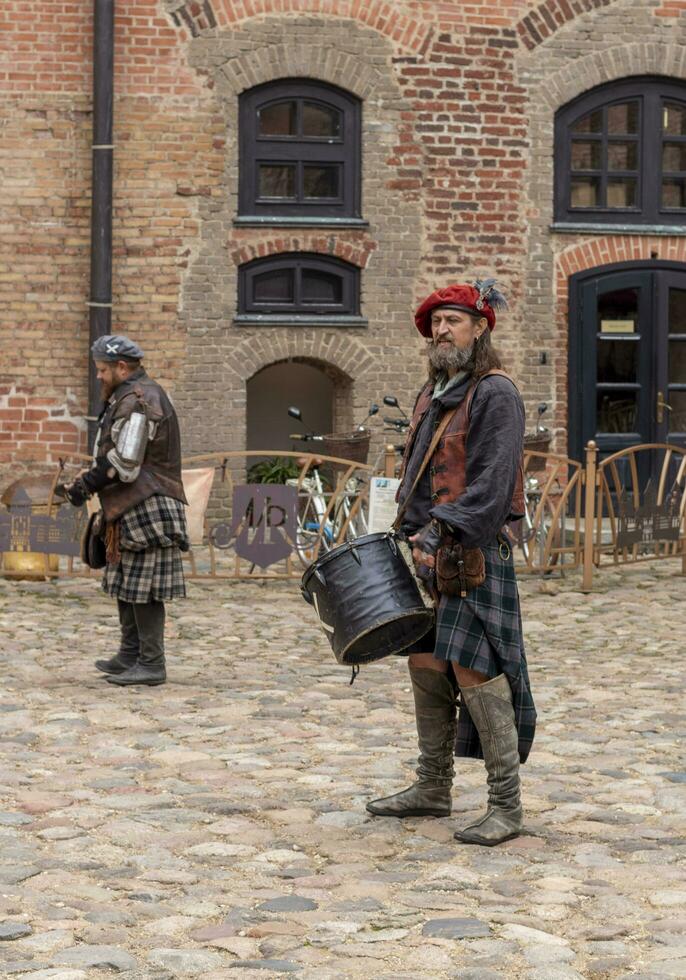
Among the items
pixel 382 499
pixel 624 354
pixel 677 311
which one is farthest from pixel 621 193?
pixel 382 499

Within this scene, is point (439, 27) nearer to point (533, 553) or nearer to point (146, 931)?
point (533, 553)

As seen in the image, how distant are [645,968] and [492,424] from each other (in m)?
1.90

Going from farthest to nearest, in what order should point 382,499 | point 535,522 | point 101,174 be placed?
point 101,174 → point 535,522 → point 382,499

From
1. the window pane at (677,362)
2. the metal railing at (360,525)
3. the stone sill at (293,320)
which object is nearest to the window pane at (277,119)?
the stone sill at (293,320)

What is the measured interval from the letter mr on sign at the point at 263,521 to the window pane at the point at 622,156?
5684 mm

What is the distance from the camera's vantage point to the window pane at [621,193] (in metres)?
15.5

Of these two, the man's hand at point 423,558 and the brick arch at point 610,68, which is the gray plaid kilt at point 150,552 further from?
the brick arch at point 610,68

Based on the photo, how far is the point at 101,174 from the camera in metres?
14.2

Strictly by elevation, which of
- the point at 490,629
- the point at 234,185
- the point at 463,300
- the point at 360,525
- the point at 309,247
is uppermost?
the point at 234,185

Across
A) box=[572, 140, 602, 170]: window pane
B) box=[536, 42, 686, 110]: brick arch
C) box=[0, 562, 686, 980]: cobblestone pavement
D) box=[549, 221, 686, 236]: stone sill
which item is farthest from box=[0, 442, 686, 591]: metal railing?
Answer: box=[536, 42, 686, 110]: brick arch

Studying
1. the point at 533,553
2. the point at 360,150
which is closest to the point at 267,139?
the point at 360,150

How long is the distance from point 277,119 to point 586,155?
297 cm

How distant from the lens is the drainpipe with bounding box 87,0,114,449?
14.2m

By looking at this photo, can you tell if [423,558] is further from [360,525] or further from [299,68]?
[299,68]
